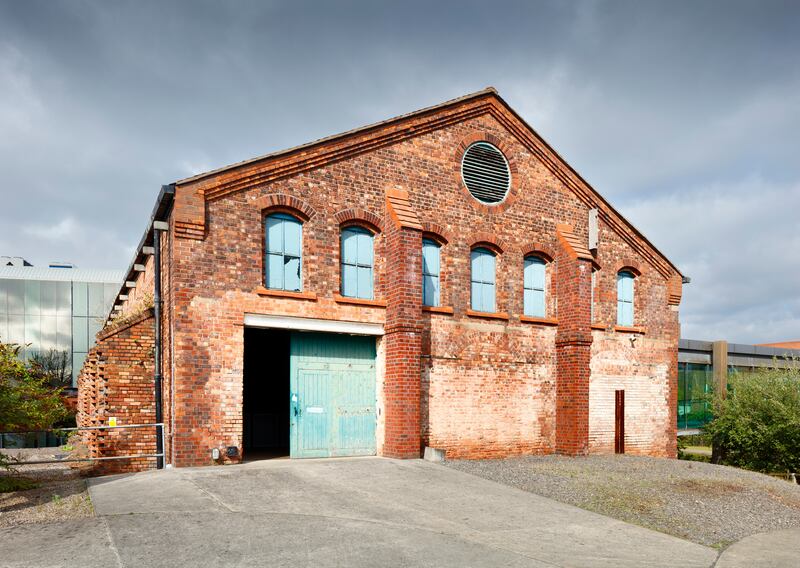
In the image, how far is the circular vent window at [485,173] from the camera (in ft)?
51.0

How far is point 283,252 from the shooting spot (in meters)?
13.0

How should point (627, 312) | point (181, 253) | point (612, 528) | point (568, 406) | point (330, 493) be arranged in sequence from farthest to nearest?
point (627, 312)
point (568, 406)
point (181, 253)
point (330, 493)
point (612, 528)

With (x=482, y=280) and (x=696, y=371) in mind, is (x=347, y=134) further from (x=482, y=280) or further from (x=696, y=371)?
(x=696, y=371)

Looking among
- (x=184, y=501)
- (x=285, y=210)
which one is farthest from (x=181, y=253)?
(x=184, y=501)

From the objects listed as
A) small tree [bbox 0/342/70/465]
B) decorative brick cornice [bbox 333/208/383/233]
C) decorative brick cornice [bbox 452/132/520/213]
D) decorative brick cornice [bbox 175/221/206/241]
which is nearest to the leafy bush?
decorative brick cornice [bbox 452/132/520/213]

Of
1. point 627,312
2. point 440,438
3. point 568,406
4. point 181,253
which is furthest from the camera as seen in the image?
point 627,312

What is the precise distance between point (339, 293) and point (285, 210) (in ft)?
7.01

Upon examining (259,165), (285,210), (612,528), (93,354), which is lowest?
(612,528)

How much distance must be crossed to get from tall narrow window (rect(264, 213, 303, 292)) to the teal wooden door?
1207 millimetres

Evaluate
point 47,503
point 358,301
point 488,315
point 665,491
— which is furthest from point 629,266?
point 47,503

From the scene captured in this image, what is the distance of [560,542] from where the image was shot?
7812 millimetres

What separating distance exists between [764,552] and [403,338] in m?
7.51

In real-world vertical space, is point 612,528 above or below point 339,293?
below

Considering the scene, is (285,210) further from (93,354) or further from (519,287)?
(519,287)
